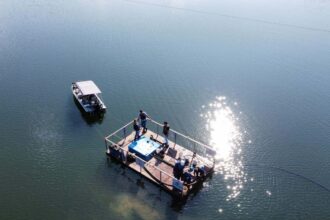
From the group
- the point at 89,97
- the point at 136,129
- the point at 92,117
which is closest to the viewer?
the point at 136,129

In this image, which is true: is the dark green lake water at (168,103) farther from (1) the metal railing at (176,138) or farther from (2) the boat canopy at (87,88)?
(2) the boat canopy at (87,88)

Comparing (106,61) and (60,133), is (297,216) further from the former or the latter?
(106,61)

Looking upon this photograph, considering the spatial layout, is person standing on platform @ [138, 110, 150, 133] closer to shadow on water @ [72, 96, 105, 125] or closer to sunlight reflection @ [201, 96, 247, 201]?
shadow on water @ [72, 96, 105, 125]

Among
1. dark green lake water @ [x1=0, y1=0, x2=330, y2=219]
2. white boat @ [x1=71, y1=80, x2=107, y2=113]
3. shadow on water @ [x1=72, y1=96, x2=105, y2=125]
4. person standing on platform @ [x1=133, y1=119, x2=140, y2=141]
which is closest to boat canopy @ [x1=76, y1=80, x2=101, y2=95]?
white boat @ [x1=71, y1=80, x2=107, y2=113]

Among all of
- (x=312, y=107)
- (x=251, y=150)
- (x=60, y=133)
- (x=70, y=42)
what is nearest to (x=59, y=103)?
(x=60, y=133)

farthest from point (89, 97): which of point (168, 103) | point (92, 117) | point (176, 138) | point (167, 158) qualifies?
point (167, 158)

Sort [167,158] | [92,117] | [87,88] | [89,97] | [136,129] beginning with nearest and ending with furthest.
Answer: [167,158], [136,129], [92,117], [87,88], [89,97]

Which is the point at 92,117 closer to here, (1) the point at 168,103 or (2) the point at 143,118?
(2) the point at 143,118
